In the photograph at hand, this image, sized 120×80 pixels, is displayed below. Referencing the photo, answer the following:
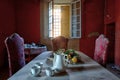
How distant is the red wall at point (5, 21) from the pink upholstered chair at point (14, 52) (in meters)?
2.73

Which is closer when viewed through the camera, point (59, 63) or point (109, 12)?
point (59, 63)

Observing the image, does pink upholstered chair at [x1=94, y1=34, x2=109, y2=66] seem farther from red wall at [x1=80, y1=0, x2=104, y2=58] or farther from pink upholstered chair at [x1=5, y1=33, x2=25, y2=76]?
red wall at [x1=80, y1=0, x2=104, y2=58]

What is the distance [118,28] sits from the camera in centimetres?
550

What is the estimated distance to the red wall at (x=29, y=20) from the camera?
6501mm

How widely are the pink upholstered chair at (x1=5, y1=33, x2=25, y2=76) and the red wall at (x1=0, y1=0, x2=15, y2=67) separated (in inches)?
107

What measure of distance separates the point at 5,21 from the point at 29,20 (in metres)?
1.05

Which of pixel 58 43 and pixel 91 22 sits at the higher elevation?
pixel 91 22

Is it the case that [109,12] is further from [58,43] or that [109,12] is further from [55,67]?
[55,67]

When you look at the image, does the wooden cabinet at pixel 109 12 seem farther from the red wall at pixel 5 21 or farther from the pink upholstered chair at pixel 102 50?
the red wall at pixel 5 21

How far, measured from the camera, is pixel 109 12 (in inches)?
245

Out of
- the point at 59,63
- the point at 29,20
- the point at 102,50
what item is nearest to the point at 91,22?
the point at 29,20

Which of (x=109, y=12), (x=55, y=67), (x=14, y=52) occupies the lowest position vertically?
(x=55, y=67)

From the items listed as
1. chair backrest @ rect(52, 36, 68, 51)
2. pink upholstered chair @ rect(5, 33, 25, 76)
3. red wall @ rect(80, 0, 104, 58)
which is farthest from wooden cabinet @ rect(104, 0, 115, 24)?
pink upholstered chair @ rect(5, 33, 25, 76)

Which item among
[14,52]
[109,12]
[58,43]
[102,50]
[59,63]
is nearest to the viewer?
[59,63]
